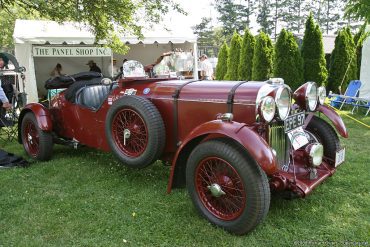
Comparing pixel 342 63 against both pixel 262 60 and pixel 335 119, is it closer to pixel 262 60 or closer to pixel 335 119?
pixel 262 60

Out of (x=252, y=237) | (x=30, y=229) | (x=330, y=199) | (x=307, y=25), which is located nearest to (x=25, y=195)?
(x=30, y=229)

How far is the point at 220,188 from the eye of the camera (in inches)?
113

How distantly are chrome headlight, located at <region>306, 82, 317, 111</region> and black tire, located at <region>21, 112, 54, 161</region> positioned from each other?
351 centimetres

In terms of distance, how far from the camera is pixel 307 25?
1123cm

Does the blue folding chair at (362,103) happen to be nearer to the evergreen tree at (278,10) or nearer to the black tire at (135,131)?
the black tire at (135,131)

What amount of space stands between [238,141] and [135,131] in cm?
143

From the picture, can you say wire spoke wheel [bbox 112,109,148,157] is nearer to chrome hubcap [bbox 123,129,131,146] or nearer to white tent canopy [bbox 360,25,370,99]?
chrome hubcap [bbox 123,129,131,146]

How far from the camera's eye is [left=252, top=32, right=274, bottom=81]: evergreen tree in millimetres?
12867

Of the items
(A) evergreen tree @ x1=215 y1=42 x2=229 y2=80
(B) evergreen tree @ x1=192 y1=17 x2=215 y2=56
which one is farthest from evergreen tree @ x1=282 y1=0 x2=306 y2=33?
(A) evergreen tree @ x1=215 y1=42 x2=229 y2=80

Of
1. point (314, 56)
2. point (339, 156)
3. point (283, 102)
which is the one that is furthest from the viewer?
point (314, 56)

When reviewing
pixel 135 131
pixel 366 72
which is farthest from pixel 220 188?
pixel 366 72

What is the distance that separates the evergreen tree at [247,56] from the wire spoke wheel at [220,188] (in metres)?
11.3

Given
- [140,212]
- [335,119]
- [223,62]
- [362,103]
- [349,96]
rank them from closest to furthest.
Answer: [140,212] → [335,119] → [349,96] → [362,103] → [223,62]

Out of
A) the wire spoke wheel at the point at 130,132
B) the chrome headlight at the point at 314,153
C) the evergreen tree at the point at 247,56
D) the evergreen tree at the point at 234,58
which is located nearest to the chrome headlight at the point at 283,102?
the chrome headlight at the point at 314,153
